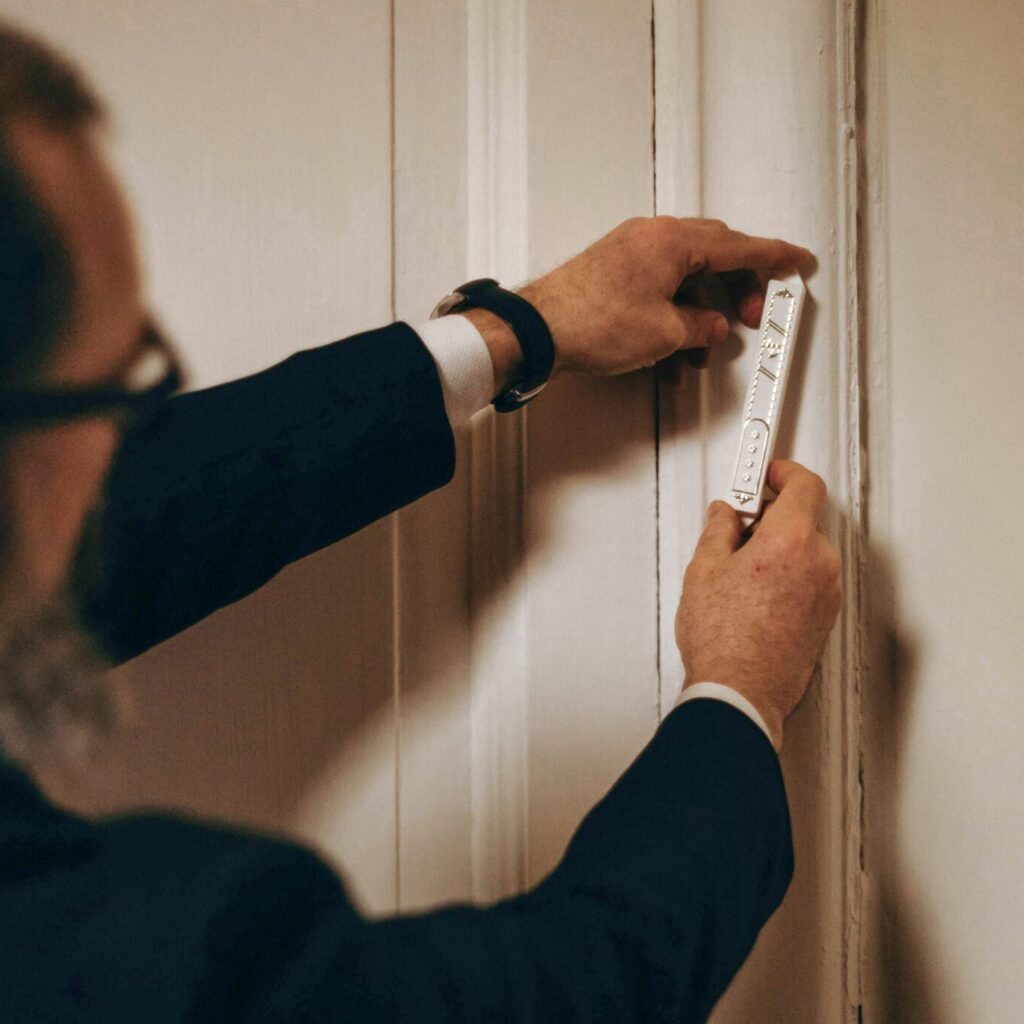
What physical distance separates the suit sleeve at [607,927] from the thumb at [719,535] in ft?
0.35

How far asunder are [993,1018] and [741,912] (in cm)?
26

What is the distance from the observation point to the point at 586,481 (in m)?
0.60

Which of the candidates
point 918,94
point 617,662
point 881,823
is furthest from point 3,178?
point 881,823

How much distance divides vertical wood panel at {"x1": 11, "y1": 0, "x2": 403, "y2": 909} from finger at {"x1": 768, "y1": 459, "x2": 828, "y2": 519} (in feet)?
0.83

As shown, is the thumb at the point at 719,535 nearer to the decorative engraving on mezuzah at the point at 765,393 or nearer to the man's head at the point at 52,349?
the decorative engraving on mezuzah at the point at 765,393

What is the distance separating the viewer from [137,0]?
52cm

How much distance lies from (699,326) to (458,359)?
0.16 meters

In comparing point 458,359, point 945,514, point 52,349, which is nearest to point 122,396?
point 52,349

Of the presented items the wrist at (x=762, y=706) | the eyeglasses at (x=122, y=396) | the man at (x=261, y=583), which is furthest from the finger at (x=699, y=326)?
the eyeglasses at (x=122, y=396)

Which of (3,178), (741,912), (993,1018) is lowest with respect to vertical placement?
(993,1018)

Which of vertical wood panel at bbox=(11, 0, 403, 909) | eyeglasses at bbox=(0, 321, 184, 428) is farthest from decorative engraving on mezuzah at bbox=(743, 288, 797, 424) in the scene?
eyeglasses at bbox=(0, 321, 184, 428)

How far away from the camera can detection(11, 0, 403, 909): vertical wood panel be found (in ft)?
1.71

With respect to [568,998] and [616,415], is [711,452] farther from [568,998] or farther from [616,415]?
[568,998]

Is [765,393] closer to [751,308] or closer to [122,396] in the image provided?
[751,308]
